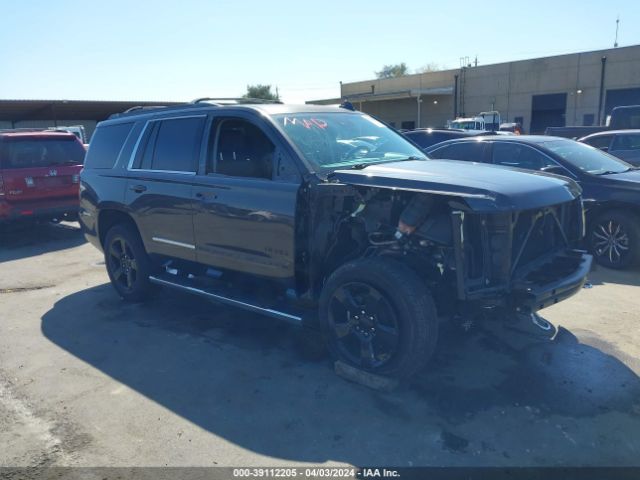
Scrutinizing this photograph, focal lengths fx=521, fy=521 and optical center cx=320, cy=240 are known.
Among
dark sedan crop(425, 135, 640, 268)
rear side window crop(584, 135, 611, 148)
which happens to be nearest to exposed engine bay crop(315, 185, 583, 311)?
dark sedan crop(425, 135, 640, 268)

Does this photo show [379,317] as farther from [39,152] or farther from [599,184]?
[39,152]

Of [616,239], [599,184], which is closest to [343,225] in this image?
[599,184]

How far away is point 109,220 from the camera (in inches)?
243

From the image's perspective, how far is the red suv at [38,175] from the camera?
30.1 ft

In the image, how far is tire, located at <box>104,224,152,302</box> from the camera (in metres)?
5.73

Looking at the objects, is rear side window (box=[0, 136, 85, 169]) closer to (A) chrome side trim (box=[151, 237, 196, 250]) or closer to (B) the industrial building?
(A) chrome side trim (box=[151, 237, 196, 250])

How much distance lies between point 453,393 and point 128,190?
3.95m

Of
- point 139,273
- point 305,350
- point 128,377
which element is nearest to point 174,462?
point 128,377

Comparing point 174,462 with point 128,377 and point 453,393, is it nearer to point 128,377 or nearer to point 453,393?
point 128,377

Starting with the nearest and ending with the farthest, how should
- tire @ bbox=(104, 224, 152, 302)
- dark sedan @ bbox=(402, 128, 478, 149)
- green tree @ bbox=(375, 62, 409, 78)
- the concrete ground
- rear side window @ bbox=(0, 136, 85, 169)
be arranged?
the concrete ground < tire @ bbox=(104, 224, 152, 302) < rear side window @ bbox=(0, 136, 85, 169) < dark sedan @ bbox=(402, 128, 478, 149) < green tree @ bbox=(375, 62, 409, 78)

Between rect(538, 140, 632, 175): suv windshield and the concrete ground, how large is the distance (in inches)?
79.7

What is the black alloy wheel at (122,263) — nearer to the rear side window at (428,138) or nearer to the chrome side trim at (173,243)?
the chrome side trim at (173,243)

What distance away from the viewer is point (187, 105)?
16.9 feet

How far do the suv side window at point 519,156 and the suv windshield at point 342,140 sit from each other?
269 centimetres
